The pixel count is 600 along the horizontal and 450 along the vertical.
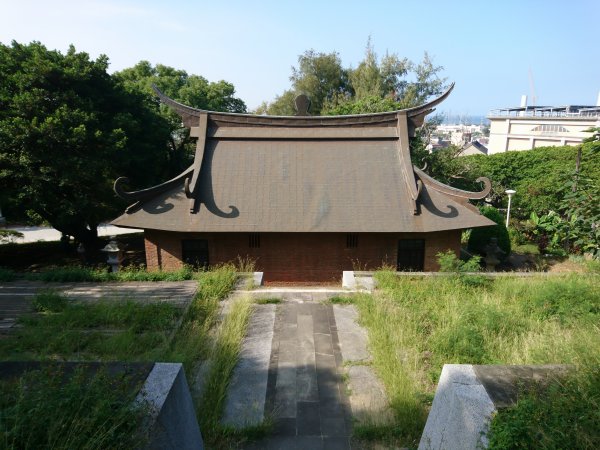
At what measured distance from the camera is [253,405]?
4.86m

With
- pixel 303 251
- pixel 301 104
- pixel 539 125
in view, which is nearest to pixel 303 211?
pixel 303 251

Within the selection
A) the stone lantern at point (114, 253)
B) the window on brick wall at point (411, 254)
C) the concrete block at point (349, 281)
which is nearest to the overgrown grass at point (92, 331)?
the concrete block at point (349, 281)

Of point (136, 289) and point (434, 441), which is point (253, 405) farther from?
point (136, 289)

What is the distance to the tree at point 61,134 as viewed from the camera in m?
13.6

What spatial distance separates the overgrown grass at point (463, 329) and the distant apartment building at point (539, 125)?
119ft

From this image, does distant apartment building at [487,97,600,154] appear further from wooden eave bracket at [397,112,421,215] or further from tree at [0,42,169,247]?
tree at [0,42,169,247]

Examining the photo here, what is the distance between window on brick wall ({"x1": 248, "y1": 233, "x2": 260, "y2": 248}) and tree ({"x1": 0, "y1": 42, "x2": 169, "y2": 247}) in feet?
23.3

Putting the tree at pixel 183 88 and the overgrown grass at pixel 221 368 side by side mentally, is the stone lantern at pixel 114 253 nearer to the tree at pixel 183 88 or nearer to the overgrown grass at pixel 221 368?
the overgrown grass at pixel 221 368

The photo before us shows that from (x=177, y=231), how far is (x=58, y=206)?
699cm

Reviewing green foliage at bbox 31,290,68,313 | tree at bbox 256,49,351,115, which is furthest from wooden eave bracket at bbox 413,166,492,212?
tree at bbox 256,49,351,115

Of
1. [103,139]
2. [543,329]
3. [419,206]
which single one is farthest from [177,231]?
[543,329]

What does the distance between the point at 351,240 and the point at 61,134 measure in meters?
11.0

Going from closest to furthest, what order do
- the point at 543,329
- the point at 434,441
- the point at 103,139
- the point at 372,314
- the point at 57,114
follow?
the point at 434,441, the point at 543,329, the point at 372,314, the point at 57,114, the point at 103,139

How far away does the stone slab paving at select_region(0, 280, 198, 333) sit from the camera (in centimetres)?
749
